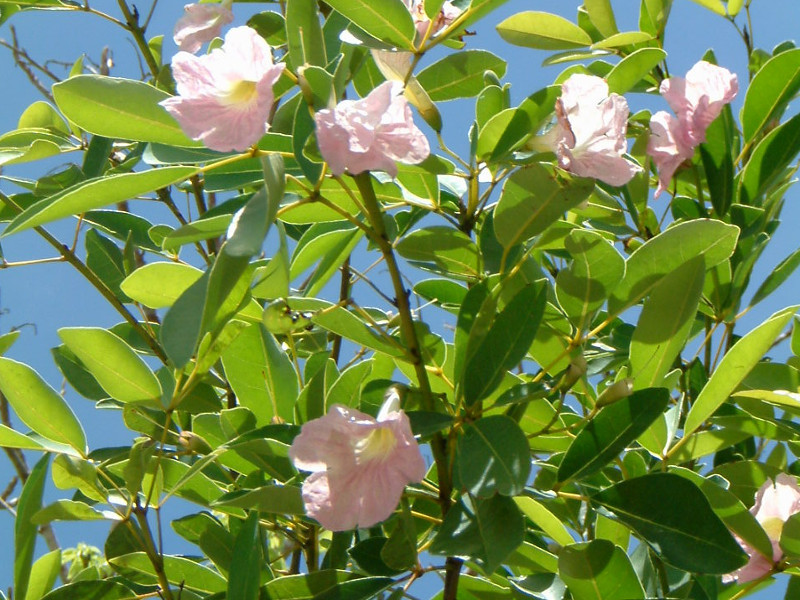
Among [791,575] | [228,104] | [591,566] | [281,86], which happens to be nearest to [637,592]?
[591,566]

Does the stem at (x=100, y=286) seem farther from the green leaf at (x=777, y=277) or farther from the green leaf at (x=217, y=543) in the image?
the green leaf at (x=777, y=277)

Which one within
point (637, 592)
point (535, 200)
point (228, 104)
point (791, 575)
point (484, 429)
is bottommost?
point (791, 575)

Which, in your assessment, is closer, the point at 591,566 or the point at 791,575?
the point at 591,566

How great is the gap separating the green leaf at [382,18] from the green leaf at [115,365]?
38 centimetres

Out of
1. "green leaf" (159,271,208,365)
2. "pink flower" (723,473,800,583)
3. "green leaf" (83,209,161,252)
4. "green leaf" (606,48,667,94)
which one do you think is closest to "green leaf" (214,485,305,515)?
"green leaf" (159,271,208,365)

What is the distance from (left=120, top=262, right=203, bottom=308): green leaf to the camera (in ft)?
2.91

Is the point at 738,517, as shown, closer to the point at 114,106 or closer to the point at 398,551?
the point at 398,551

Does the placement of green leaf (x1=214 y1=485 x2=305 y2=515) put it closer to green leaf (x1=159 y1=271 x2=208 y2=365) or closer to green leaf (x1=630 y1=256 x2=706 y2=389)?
green leaf (x1=159 y1=271 x2=208 y2=365)

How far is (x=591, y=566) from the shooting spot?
870 mm

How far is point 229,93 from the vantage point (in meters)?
0.83

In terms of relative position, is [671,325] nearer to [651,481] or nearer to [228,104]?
[651,481]

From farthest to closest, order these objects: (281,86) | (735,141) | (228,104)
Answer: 1. (735,141)
2. (281,86)
3. (228,104)

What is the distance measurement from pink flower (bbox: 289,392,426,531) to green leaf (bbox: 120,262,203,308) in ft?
0.62

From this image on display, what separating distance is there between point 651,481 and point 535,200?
0.94 feet
